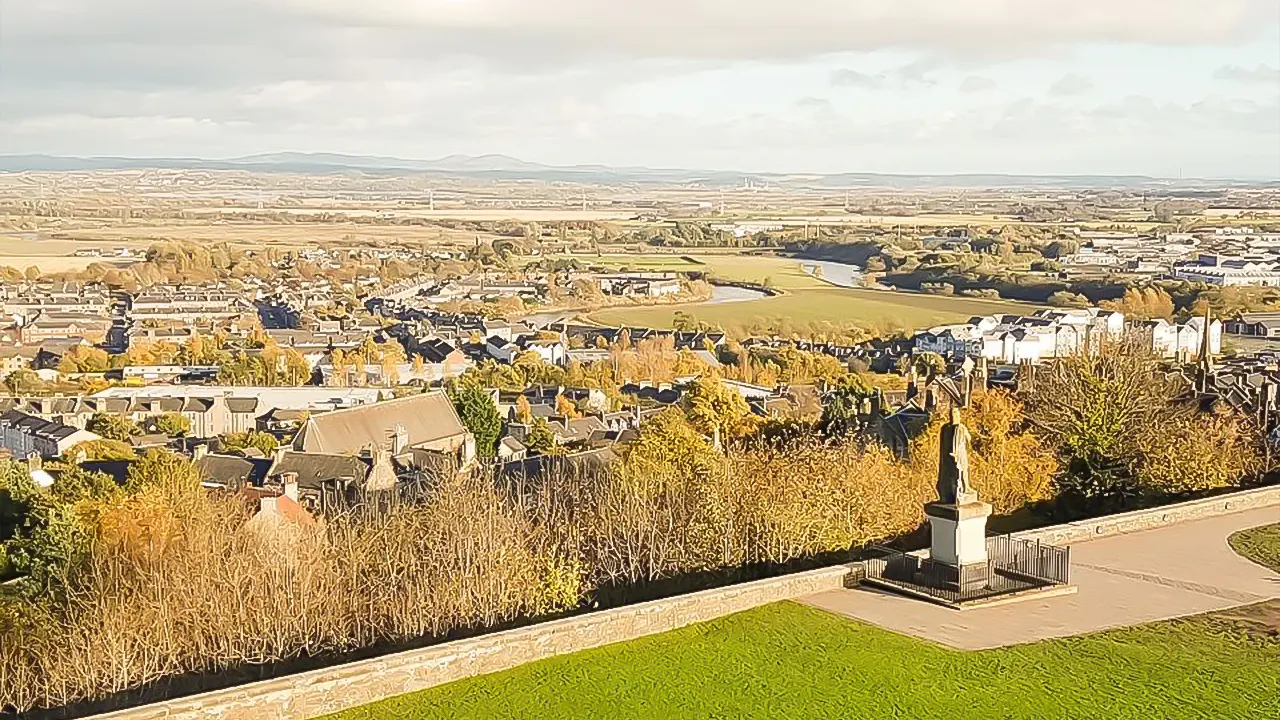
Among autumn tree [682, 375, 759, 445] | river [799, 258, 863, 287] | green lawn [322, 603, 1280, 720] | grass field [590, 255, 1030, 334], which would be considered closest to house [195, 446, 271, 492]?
autumn tree [682, 375, 759, 445]

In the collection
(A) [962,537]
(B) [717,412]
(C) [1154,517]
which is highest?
(A) [962,537]

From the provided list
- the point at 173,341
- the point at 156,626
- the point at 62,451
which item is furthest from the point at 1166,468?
the point at 173,341

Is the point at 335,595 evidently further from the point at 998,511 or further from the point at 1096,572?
the point at 998,511

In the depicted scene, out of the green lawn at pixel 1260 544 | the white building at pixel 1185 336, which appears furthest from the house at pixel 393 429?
the white building at pixel 1185 336

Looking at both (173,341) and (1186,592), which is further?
(173,341)

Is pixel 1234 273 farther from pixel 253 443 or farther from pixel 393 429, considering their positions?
pixel 253 443

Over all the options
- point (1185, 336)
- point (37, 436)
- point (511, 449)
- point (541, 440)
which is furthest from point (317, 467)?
point (1185, 336)

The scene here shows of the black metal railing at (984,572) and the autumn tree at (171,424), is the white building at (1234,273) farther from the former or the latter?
the black metal railing at (984,572)
